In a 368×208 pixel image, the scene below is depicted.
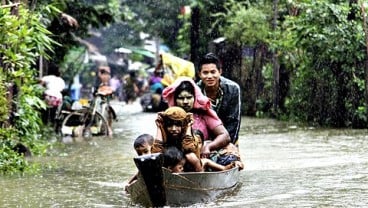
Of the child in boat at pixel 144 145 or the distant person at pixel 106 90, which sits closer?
the child in boat at pixel 144 145

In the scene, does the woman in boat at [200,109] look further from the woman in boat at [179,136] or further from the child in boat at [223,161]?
the woman in boat at [179,136]

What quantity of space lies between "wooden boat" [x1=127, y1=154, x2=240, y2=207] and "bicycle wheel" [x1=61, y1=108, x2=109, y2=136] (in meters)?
8.64

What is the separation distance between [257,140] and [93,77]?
31.9m

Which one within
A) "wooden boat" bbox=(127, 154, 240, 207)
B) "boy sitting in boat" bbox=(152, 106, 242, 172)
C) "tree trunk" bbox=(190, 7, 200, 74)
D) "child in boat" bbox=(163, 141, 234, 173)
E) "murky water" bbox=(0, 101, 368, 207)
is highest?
"tree trunk" bbox=(190, 7, 200, 74)

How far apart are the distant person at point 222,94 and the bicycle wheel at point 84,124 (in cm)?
719

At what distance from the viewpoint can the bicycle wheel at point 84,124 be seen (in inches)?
614

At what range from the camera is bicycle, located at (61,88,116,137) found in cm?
1559

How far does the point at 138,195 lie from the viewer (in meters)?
6.76

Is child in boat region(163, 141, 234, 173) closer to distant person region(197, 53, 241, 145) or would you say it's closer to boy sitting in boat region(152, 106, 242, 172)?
boy sitting in boat region(152, 106, 242, 172)

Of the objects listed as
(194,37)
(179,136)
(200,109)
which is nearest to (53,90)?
(200,109)

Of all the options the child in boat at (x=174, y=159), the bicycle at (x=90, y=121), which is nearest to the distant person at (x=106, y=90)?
the bicycle at (x=90, y=121)

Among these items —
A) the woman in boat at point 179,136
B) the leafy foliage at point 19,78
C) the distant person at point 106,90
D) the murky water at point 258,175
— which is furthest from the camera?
the distant person at point 106,90

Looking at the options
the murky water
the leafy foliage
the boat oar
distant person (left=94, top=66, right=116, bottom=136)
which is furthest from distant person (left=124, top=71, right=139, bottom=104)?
the boat oar

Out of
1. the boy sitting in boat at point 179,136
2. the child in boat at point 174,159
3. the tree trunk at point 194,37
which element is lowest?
the child in boat at point 174,159
